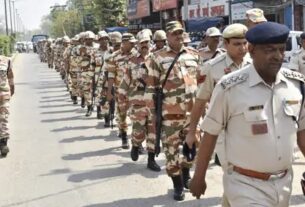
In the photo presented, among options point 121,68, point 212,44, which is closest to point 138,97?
point 121,68

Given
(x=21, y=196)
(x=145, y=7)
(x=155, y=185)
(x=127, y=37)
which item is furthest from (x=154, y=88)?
(x=145, y=7)

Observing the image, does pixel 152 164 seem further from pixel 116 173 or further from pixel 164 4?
pixel 164 4

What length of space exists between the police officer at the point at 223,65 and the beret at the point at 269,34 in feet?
4.88

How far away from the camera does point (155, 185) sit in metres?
6.82

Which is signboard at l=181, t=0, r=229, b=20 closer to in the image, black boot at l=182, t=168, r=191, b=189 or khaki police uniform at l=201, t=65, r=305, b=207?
black boot at l=182, t=168, r=191, b=189

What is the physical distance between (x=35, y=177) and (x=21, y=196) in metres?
0.94

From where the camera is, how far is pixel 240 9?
26312mm

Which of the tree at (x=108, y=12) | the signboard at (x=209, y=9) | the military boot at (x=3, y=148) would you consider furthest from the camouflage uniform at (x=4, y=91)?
the tree at (x=108, y=12)

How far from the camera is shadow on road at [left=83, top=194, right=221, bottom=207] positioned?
19.5 feet

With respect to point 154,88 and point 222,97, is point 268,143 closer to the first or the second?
point 222,97

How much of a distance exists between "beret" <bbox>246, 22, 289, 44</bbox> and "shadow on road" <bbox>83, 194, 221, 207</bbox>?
296 cm

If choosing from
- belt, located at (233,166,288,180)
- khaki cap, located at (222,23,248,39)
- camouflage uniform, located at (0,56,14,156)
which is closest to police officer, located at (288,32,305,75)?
khaki cap, located at (222,23,248,39)

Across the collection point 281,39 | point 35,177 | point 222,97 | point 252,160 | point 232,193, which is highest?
point 281,39

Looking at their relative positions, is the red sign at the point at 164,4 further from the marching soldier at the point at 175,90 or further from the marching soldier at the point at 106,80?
the marching soldier at the point at 175,90
